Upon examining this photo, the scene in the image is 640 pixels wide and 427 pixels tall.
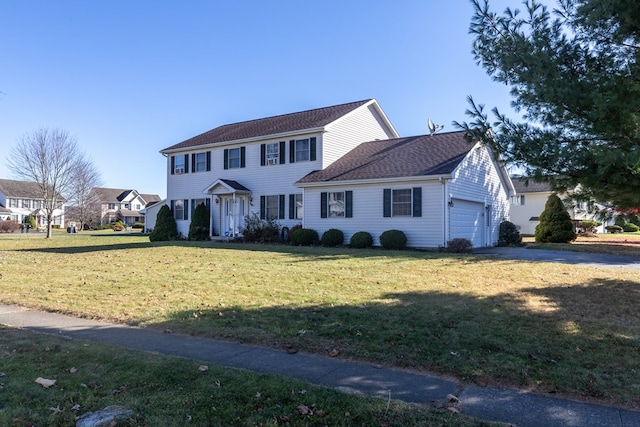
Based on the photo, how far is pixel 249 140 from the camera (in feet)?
81.0

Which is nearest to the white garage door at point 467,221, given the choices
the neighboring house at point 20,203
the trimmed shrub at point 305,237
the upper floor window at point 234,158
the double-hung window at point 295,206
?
the trimmed shrub at point 305,237

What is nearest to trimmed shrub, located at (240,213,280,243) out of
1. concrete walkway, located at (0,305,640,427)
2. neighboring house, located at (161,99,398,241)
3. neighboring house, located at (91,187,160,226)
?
neighboring house, located at (161,99,398,241)

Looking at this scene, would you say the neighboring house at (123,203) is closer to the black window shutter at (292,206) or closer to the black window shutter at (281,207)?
the black window shutter at (281,207)

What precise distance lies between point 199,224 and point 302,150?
24.7 feet

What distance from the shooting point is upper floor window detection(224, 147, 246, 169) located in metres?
25.4

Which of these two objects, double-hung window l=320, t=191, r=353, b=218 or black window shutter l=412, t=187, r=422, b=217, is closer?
black window shutter l=412, t=187, r=422, b=217

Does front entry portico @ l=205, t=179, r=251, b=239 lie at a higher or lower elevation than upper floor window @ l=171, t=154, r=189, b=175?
lower

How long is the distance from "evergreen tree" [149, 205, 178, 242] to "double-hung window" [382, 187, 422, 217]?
13867 millimetres

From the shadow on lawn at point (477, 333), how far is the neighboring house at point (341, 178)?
34.5 feet

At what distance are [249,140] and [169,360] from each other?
68.2ft

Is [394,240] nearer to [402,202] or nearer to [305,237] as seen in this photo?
[402,202]

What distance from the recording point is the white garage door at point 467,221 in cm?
1872

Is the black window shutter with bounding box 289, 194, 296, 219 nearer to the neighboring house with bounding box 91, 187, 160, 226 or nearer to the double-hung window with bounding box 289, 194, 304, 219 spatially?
the double-hung window with bounding box 289, 194, 304, 219

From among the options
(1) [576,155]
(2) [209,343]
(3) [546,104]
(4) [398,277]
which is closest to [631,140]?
(1) [576,155]
